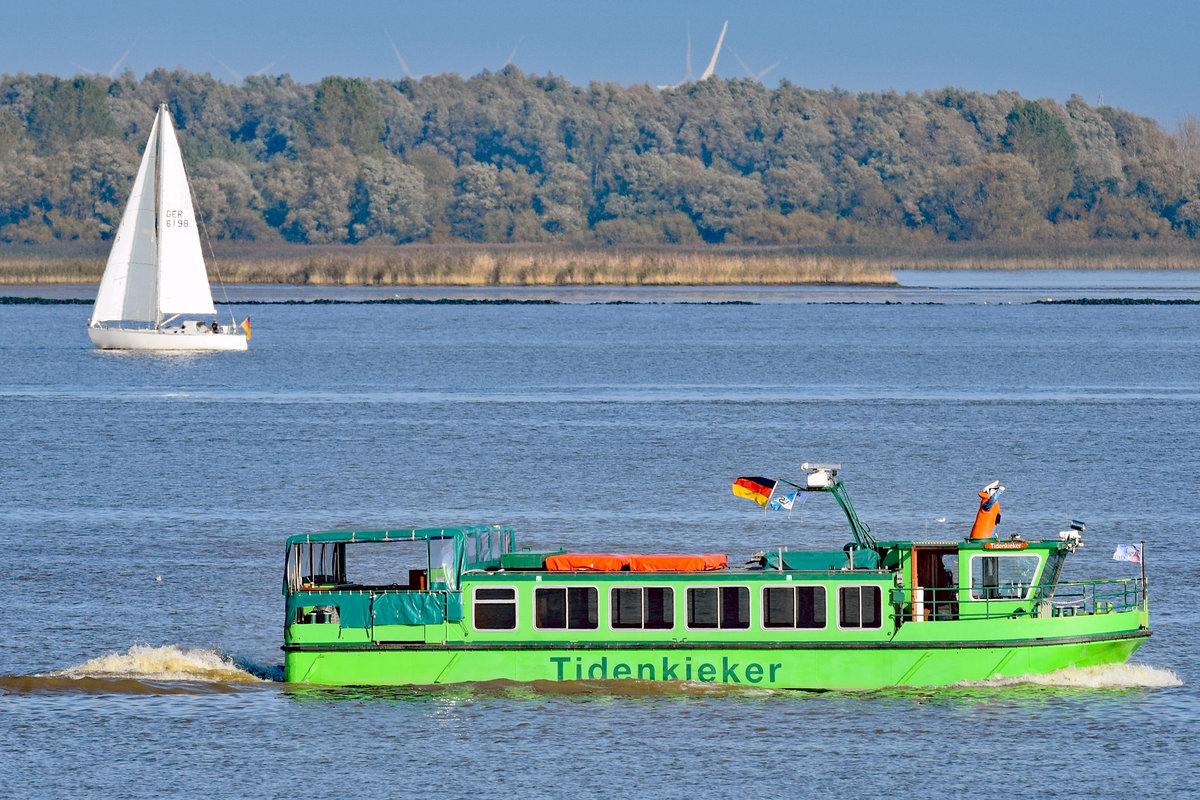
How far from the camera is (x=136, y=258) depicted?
10256 cm

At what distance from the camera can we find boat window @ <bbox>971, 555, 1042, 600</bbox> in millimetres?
31000

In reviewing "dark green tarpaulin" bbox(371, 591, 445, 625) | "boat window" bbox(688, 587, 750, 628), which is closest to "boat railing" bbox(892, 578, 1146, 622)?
"boat window" bbox(688, 587, 750, 628)

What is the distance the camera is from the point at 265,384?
306 ft

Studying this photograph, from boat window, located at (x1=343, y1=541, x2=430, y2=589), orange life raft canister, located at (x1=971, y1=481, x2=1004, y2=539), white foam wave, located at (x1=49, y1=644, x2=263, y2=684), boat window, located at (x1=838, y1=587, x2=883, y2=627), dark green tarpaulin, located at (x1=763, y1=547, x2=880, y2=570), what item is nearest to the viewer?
boat window, located at (x1=838, y1=587, x2=883, y2=627)

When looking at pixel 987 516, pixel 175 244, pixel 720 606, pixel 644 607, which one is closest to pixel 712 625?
pixel 720 606

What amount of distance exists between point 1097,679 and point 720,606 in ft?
21.1

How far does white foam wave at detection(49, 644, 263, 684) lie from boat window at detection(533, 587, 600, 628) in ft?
17.5

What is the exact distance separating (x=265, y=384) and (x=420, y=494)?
41959mm

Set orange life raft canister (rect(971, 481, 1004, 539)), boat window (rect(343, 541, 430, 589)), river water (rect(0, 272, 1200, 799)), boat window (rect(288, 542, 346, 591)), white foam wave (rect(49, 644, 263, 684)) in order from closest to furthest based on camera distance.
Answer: river water (rect(0, 272, 1200, 799)) < orange life raft canister (rect(971, 481, 1004, 539)) < boat window (rect(288, 542, 346, 591)) < white foam wave (rect(49, 644, 263, 684)) < boat window (rect(343, 541, 430, 589))

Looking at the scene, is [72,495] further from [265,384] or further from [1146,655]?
[265,384]

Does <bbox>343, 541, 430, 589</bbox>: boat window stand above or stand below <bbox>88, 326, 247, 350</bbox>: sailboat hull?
below

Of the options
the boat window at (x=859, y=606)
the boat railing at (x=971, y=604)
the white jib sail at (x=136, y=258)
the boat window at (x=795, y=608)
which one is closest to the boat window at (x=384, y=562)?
the boat window at (x=795, y=608)

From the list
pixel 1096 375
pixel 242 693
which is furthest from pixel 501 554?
pixel 1096 375

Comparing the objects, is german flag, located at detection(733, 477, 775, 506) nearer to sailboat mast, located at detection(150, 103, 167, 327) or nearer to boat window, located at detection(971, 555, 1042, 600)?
boat window, located at detection(971, 555, 1042, 600)
